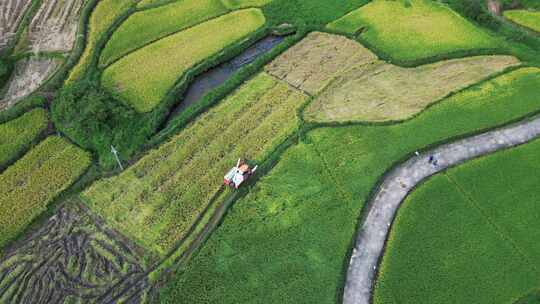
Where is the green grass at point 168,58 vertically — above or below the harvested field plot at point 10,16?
below

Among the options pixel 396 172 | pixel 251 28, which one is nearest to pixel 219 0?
pixel 251 28

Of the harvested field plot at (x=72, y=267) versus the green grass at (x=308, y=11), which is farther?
the green grass at (x=308, y=11)

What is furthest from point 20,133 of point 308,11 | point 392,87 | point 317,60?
point 392,87

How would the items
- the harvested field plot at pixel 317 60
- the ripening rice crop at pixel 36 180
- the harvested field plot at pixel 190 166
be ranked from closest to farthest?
the harvested field plot at pixel 190 166, the ripening rice crop at pixel 36 180, the harvested field plot at pixel 317 60

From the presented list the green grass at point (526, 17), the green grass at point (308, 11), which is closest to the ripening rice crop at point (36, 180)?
the green grass at point (308, 11)

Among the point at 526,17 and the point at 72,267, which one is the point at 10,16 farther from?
the point at 526,17

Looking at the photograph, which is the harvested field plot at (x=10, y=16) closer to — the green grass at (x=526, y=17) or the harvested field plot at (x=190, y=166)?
the harvested field plot at (x=190, y=166)
